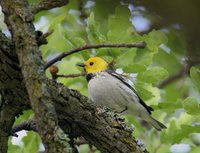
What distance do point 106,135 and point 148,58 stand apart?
126 cm

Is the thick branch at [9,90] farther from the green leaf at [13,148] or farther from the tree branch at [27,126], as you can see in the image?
the green leaf at [13,148]

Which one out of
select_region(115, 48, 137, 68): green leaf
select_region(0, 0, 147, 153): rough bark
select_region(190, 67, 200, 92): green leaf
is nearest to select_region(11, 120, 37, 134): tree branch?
select_region(0, 0, 147, 153): rough bark

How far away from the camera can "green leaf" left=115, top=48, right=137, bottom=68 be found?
3.43 m

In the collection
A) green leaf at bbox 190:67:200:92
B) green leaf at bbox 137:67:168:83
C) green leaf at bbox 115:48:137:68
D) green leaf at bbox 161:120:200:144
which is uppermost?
green leaf at bbox 115:48:137:68

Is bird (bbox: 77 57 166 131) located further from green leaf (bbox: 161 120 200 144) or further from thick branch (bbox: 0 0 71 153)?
thick branch (bbox: 0 0 71 153)

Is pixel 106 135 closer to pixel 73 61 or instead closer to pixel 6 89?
pixel 6 89

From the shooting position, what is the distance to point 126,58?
11.4 feet

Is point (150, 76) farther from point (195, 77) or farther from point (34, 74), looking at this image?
point (34, 74)

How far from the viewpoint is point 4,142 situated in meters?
2.30

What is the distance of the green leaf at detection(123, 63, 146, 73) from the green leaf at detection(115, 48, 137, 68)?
10 cm

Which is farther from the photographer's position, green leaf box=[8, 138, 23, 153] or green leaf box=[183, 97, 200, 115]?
green leaf box=[8, 138, 23, 153]

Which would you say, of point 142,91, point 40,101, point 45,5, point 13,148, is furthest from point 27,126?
point 40,101

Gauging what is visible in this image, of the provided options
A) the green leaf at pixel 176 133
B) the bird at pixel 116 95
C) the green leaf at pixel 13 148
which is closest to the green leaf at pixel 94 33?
the green leaf at pixel 176 133

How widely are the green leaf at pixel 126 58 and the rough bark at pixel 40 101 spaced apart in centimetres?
102
